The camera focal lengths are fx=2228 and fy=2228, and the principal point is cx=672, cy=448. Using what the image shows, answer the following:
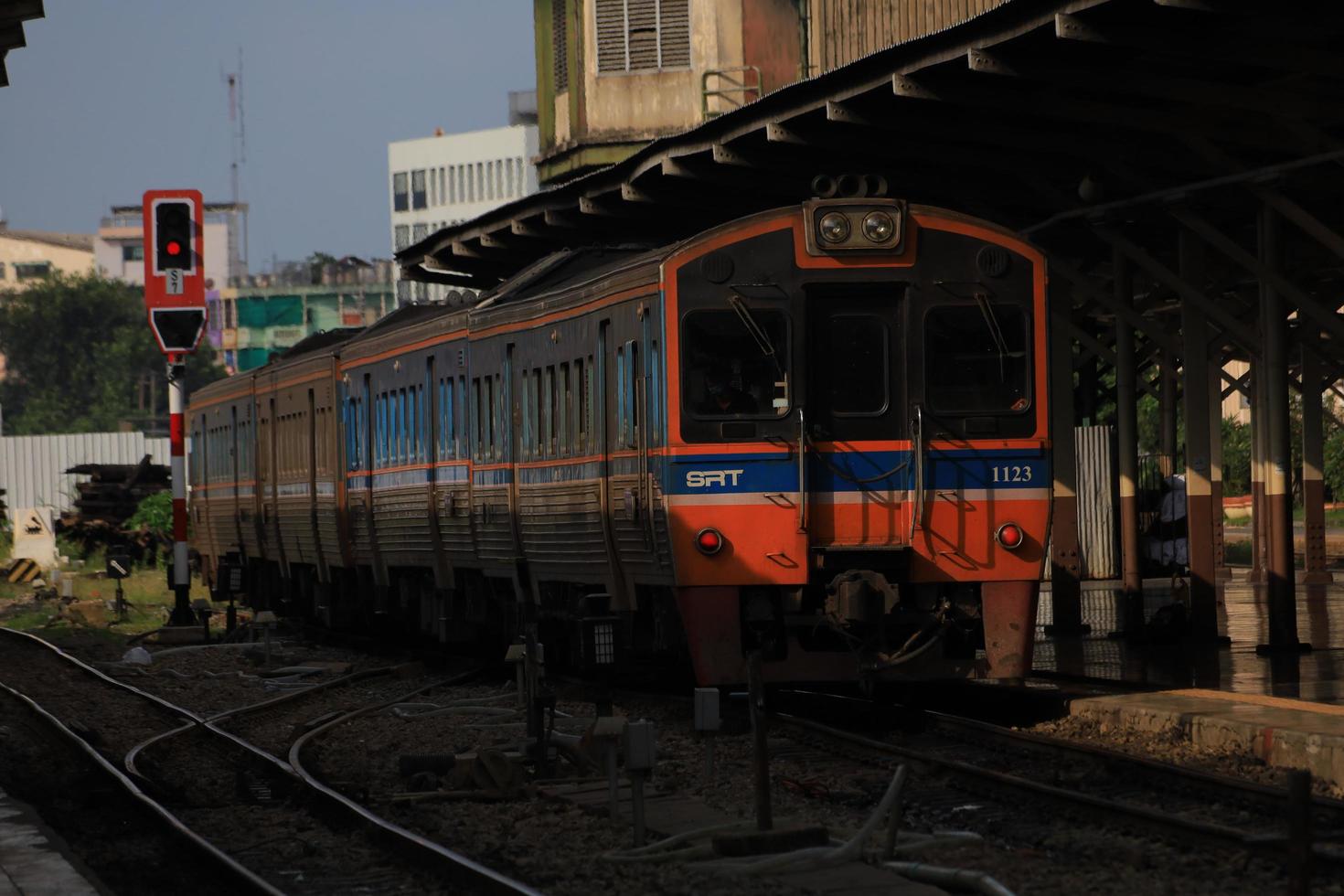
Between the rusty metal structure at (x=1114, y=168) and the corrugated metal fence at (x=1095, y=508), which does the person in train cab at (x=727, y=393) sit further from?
the corrugated metal fence at (x=1095, y=508)

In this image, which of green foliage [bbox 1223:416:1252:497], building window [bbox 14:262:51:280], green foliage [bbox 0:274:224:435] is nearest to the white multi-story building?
green foliage [bbox 0:274:224:435]

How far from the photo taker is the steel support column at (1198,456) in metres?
18.5

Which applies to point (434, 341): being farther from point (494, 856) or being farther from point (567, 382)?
point (494, 856)

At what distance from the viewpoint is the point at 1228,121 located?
16719 mm

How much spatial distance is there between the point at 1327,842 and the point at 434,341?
476 inches

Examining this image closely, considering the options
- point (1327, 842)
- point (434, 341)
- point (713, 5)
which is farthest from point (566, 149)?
point (1327, 842)

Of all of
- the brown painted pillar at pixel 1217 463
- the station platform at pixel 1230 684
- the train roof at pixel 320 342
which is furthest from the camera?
the train roof at pixel 320 342

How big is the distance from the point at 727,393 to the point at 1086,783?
3595 millimetres

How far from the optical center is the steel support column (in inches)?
728

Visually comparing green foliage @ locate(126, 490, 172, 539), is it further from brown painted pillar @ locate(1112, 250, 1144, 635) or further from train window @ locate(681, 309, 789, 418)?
train window @ locate(681, 309, 789, 418)

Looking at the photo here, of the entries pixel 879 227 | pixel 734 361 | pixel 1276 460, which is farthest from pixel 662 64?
pixel 734 361

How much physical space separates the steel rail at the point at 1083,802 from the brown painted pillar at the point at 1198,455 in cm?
656

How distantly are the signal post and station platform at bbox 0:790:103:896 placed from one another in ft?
47.5

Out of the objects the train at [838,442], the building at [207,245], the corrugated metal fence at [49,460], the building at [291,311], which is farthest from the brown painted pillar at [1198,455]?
the building at [207,245]
